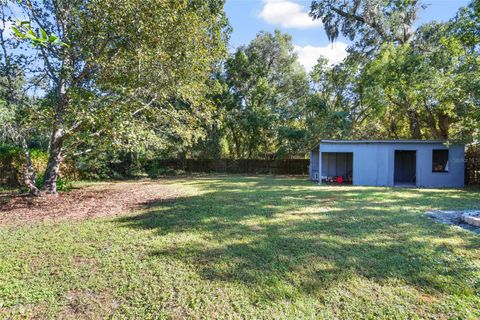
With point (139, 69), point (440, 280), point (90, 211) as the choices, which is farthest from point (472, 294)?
point (139, 69)

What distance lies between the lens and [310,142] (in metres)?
17.8

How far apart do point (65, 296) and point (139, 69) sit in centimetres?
612

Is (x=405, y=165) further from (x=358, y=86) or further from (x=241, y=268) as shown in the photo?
(x=241, y=268)

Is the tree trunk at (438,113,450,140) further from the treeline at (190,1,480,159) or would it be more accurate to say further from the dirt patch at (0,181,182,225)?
the dirt patch at (0,181,182,225)

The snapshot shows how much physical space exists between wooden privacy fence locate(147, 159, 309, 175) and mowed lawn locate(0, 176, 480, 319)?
14677 millimetres

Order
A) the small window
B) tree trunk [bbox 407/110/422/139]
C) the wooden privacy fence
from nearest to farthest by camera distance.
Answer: the small window → tree trunk [bbox 407/110/422/139] → the wooden privacy fence

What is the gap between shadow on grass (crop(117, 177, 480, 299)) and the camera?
118 inches

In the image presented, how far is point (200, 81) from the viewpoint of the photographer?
29.6ft

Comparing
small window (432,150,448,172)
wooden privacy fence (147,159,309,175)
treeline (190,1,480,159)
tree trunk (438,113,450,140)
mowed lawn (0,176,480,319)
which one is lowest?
mowed lawn (0,176,480,319)

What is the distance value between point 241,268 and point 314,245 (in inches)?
50.3

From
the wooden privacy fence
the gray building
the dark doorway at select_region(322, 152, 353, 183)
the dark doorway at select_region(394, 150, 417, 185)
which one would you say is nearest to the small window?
the gray building

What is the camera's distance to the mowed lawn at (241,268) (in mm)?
2502

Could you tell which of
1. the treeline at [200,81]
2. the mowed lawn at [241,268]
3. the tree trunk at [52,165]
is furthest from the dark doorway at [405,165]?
the tree trunk at [52,165]

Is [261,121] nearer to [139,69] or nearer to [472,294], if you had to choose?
[139,69]
